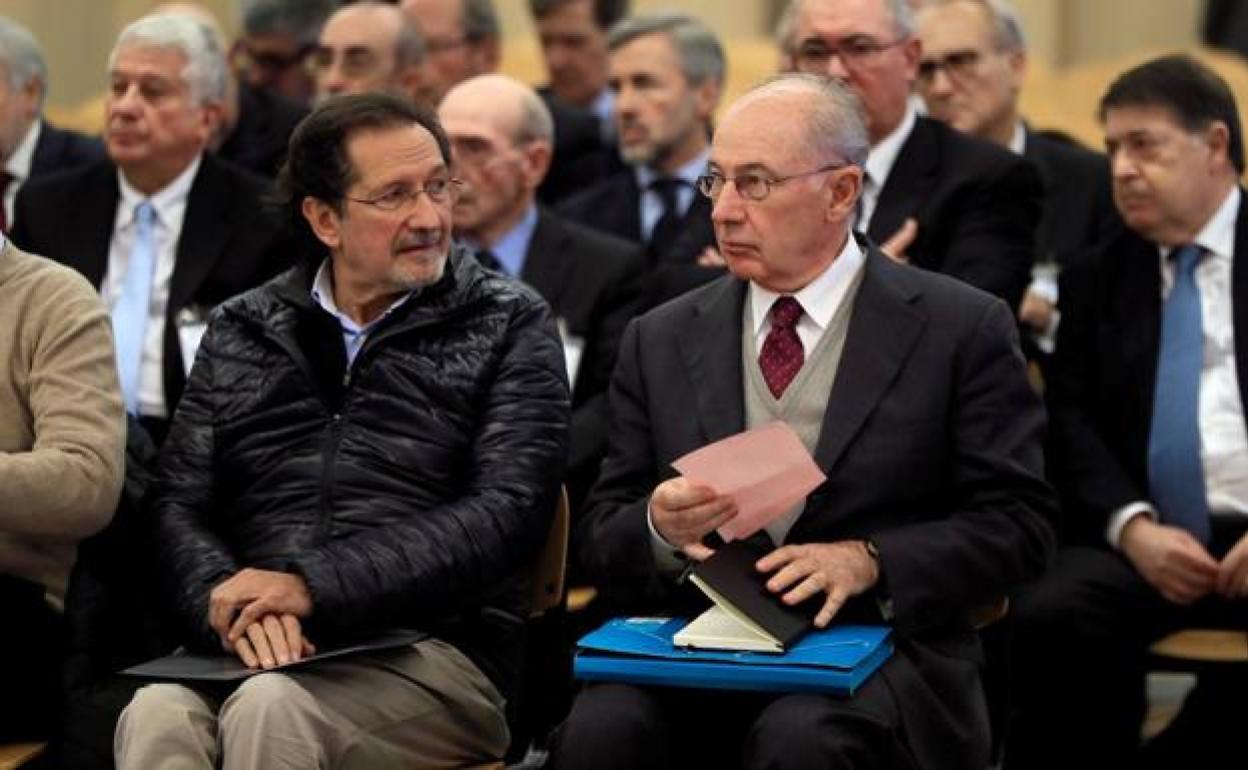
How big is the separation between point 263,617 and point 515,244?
2175 mm

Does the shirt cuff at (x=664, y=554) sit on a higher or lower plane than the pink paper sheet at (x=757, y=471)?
lower

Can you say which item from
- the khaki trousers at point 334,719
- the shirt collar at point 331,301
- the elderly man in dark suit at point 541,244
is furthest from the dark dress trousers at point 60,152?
the khaki trousers at point 334,719

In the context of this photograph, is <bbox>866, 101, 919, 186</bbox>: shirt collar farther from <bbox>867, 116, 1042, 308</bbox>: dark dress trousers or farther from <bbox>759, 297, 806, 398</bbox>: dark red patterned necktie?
<bbox>759, 297, 806, 398</bbox>: dark red patterned necktie

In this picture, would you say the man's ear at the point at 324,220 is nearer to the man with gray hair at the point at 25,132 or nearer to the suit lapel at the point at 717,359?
the suit lapel at the point at 717,359

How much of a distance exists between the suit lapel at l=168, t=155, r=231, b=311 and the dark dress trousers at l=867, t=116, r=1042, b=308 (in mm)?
1631

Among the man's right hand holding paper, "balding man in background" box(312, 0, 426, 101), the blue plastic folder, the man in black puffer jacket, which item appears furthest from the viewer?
"balding man in background" box(312, 0, 426, 101)

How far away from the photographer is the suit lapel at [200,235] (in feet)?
18.6

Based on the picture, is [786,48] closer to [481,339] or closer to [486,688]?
[481,339]

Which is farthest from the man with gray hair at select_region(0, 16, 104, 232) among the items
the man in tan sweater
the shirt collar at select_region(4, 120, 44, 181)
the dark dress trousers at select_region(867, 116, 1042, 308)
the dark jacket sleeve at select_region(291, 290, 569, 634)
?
the dark dress trousers at select_region(867, 116, 1042, 308)

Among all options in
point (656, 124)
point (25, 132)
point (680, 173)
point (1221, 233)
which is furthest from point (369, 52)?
point (1221, 233)

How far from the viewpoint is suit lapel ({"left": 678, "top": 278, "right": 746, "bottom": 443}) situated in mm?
4043

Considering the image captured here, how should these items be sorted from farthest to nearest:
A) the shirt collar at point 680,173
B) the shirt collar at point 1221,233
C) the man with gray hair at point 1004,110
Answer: the shirt collar at point 680,173, the man with gray hair at point 1004,110, the shirt collar at point 1221,233

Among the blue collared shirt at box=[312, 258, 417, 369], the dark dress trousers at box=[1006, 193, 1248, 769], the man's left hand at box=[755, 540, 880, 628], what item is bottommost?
the dark dress trousers at box=[1006, 193, 1248, 769]

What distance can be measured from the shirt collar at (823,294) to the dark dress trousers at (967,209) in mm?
1041
